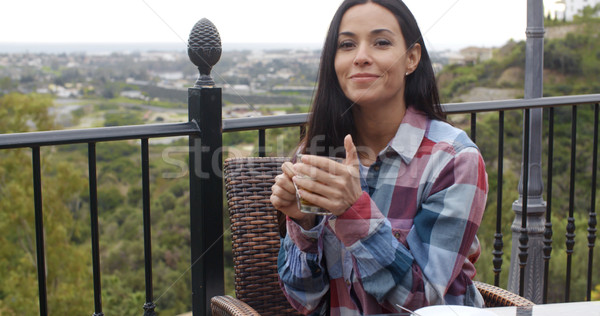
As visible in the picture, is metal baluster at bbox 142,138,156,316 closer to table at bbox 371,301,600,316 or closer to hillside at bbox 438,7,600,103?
table at bbox 371,301,600,316

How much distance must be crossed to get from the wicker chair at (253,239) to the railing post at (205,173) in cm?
35

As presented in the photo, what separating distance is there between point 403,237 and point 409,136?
0.27 meters

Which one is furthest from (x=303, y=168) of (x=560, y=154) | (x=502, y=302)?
(x=560, y=154)

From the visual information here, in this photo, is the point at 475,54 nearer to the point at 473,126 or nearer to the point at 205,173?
the point at 473,126

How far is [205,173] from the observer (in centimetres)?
208

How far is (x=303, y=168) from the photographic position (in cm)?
122

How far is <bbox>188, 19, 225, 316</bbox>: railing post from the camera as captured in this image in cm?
205

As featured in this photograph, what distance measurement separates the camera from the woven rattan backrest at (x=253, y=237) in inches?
66.2

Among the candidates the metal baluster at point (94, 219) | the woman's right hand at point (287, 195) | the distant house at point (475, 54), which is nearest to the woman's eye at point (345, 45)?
the woman's right hand at point (287, 195)

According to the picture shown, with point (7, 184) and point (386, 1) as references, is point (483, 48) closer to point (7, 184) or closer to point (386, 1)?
point (7, 184)

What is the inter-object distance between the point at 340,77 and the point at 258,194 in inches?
17.1

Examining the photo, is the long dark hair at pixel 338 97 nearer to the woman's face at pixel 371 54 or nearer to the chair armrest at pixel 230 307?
the woman's face at pixel 371 54

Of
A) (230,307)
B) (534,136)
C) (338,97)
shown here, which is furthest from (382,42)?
(534,136)

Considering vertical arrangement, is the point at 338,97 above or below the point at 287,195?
above
